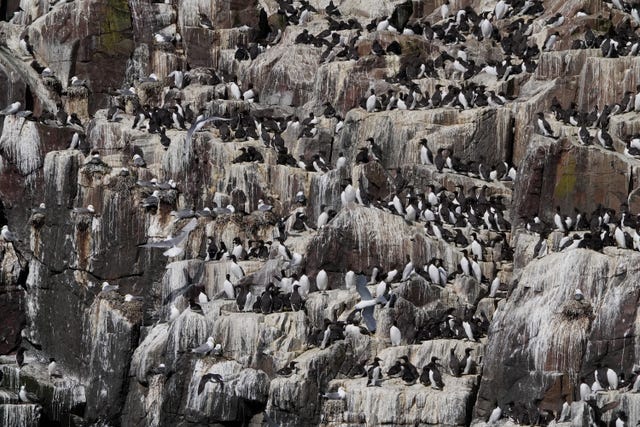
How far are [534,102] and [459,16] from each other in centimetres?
689

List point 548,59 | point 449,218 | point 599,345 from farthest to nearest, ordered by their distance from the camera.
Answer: point 548,59
point 449,218
point 599,345

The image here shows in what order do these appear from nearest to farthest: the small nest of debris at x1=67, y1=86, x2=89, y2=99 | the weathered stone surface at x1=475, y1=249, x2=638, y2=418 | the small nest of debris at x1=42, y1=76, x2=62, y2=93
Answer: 1. the weathered stone surface at x1=475, y1=249, x2=638, y2=418
2. the small nest of debris at x1=42, y1=76, x2=62, y2=93
3. the small nest of debris at x1=67, y1=86, x2=89, y2=99

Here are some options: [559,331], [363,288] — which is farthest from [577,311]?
[363,288]

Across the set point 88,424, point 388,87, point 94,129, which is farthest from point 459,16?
point 88,424

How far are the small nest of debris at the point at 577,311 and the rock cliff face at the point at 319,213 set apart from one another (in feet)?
0.24

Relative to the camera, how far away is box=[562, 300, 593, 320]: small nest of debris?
37.1 metres

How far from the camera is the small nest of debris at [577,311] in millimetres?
37094

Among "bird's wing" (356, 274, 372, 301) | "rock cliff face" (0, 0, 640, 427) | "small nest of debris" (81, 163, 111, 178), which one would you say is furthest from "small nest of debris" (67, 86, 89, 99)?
"bird's wing" (356, 274, 372, 301)

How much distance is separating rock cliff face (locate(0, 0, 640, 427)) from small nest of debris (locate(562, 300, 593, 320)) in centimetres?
7

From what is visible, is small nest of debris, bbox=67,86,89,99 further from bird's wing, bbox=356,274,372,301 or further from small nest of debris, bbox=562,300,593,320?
small nest of debris, bbox=562,300,593,320

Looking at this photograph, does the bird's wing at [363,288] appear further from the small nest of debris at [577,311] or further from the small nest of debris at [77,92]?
the small nest of debris at [77,92]

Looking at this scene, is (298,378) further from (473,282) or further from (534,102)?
(534,102)

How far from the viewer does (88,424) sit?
44.9 meters

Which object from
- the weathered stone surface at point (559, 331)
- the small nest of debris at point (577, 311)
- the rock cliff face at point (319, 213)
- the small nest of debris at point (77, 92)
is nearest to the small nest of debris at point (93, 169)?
the rock cliff face at point (319, 213)
